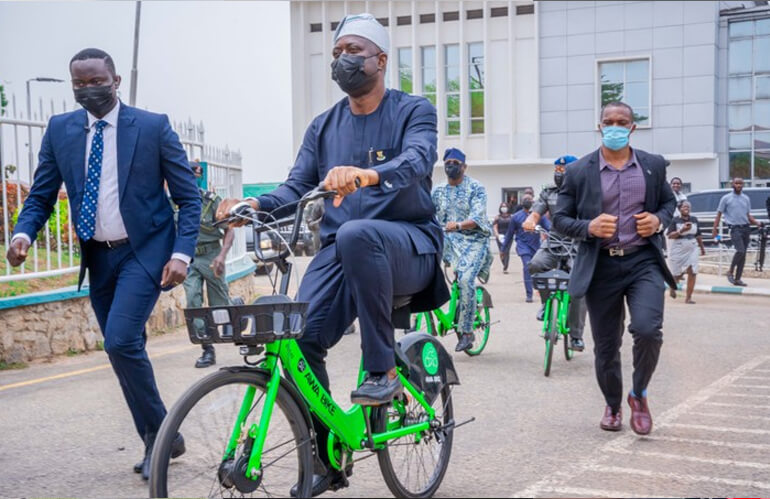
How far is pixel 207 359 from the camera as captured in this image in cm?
873

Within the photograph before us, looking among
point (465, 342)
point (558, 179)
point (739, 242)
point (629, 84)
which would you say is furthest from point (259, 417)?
point (629, 84)

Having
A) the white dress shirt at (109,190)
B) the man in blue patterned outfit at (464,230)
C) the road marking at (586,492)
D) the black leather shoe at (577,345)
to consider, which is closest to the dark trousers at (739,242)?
the black leather shoe at (577,345)

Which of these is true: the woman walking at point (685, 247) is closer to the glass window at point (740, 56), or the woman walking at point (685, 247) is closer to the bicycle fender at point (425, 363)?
the bicycle fender at point (425, 363)

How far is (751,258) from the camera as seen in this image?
23375mm

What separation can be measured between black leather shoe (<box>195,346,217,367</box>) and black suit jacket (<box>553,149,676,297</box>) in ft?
12.9

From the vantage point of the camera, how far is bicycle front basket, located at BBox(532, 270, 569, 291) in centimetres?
864

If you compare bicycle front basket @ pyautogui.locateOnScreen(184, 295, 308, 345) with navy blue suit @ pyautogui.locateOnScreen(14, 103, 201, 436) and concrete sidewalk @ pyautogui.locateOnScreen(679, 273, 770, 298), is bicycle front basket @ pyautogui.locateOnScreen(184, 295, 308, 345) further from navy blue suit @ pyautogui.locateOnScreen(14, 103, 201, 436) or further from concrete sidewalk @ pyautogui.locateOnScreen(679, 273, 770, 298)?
concrete sidewalk @ pyautogui.locateOnScreen(679, 273, 770, 298)

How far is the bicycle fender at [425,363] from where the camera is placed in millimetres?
4176

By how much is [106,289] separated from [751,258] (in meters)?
21.3

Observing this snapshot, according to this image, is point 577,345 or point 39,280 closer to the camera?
point 577,345

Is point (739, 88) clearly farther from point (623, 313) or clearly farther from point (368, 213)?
point (368, 213)

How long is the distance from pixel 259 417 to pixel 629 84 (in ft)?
125

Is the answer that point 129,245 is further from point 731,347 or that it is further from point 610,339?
point 731,347

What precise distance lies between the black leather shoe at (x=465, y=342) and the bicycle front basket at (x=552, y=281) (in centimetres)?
82
